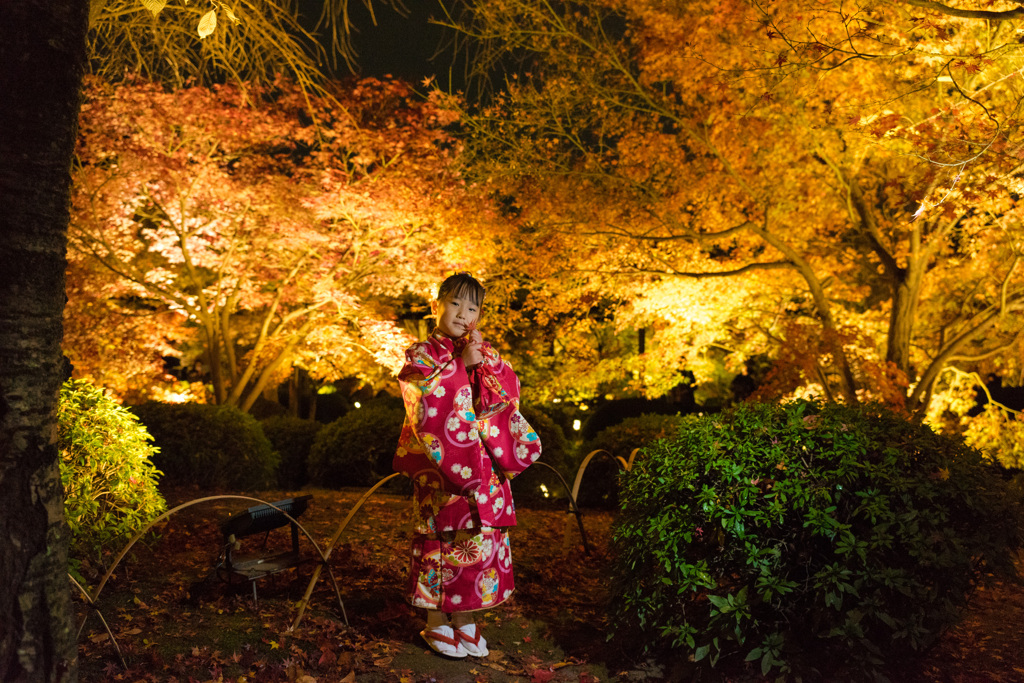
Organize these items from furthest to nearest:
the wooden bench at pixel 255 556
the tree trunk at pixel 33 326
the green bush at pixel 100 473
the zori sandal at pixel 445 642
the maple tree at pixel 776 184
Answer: the maple tree at pixel 776 184
the green bush at pixel 100 473
the wooden bench at pixel 255 556
the zori sandal at pixel 445 642
the tree trunk at pixel 33 326

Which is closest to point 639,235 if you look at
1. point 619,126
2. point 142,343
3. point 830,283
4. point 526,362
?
point 619,126

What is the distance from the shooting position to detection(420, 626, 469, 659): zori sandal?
383 cm

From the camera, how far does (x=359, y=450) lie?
1003 centimetres

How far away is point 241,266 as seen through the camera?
11969 millimetres

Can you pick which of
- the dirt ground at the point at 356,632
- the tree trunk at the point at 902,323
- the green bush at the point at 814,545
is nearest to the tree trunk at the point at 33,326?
the dirt ground at the point at 356,632

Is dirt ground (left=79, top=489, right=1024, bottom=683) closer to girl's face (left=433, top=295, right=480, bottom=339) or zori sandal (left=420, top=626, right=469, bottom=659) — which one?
zori sandal (left=420, top=626, right=469, bottom=659)

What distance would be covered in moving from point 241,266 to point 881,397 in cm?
982

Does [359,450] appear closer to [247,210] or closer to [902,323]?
[247,210]

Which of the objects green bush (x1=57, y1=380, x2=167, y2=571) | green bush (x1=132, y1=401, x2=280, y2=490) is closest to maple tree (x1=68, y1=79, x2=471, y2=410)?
green bush (x1=132, y1=401, x2=280, y2=490)

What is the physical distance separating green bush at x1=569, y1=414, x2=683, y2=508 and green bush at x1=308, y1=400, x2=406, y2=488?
107 inches

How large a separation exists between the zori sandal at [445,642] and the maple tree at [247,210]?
7.23 metres

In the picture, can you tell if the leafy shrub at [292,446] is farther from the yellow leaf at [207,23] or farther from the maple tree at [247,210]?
the yellow leaf at [207,23]

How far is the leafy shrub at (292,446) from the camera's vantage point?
450 inches

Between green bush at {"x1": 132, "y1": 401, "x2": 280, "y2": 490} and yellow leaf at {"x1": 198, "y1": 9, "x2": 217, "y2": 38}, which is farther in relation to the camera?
green bush at {"x1": 132, "y1": 401, "x2": 280, "y2": 490}
